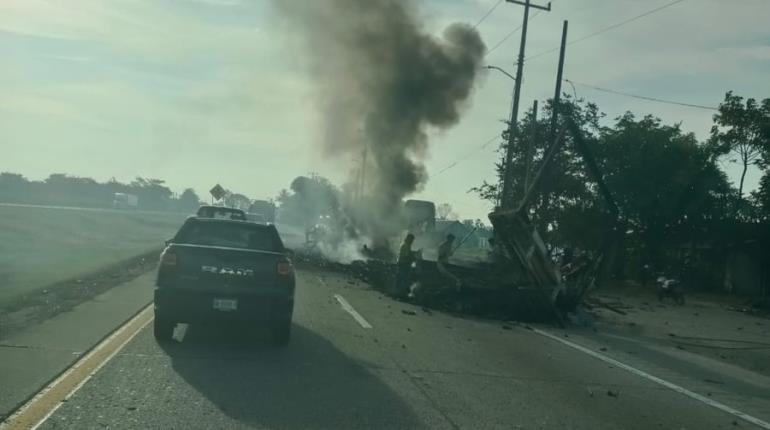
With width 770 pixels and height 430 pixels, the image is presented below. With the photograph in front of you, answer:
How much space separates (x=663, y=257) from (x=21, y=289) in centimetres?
2935

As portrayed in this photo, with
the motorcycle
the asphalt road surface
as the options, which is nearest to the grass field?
the asphalt road surface

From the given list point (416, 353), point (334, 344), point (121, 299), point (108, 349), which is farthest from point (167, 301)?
point (121, 299)

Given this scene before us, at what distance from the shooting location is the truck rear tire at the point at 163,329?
9.81m

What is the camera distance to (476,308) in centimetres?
1697

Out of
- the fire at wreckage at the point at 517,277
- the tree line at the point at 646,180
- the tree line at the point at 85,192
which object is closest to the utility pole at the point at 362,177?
the tree line at the point at 646,180

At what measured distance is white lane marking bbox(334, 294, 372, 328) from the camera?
13.5m

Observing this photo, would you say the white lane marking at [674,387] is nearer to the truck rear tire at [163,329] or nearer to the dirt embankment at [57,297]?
the truck rear tire at [163,329]

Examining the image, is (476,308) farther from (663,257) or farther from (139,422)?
(663,257)

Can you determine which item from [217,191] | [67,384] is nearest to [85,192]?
[217,191]

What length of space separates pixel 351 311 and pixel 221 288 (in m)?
5.85

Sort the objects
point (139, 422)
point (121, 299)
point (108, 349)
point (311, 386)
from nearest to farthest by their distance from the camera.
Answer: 1. point (139, 422)
2. point (311, 386)
3. point (108, 349)
4. point (121, 299)

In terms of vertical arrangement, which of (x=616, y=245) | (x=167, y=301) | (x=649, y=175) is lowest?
(x=167, y=301)

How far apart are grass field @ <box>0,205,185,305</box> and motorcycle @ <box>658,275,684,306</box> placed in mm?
18056

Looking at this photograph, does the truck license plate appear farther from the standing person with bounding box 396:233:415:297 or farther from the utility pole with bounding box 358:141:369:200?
the utility pole with bounding box 358:141:369:200
